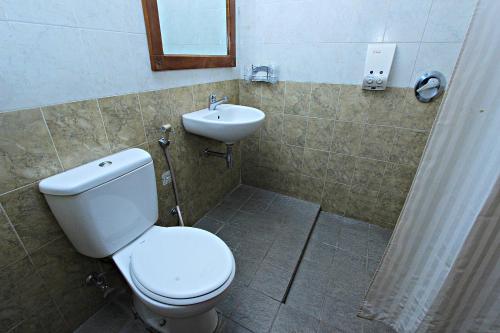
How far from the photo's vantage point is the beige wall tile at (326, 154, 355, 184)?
5.82ft

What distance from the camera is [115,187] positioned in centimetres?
95

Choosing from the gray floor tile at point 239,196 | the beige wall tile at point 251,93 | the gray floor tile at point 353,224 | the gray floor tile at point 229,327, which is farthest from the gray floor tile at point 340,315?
the beige wall tile at point 251,93

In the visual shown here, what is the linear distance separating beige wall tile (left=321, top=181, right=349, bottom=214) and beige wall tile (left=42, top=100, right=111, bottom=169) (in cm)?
160

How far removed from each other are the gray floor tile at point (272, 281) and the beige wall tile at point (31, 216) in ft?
3.33

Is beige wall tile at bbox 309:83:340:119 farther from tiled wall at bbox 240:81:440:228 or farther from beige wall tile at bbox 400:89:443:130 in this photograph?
beige wall tile at bbox 400:89:443:130

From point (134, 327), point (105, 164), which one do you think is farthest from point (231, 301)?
point (105, 164)

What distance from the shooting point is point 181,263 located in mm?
960

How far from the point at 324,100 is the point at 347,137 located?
32 cm

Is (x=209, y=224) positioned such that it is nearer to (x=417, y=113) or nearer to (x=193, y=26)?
(x=193, y=26)

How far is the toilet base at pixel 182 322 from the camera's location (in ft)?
3.47

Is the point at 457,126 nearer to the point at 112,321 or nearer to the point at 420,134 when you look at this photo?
the point at 420,134

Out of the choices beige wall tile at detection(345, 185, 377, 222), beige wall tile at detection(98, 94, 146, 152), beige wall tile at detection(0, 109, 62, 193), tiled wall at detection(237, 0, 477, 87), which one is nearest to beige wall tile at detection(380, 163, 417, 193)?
beige wall tile at detection(345, 185, 377, 222)

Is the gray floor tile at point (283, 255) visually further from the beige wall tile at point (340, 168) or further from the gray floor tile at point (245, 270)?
the beige wall tile at point (340, 168)

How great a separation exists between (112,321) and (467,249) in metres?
1.54
